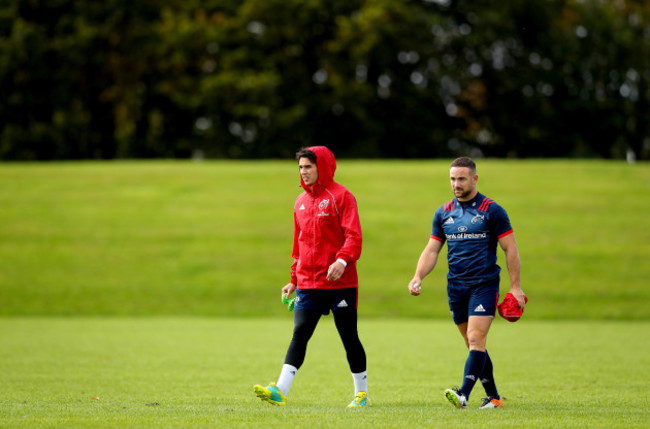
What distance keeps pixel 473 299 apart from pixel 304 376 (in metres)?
3.69

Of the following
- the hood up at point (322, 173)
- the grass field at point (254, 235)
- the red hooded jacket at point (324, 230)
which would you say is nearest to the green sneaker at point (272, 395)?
the red hooded jacket at point (324, 230)

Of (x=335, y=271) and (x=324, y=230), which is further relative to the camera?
(x=324, y=230)

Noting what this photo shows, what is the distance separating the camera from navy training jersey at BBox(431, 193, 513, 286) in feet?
22.4

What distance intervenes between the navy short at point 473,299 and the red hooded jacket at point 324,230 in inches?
33.9

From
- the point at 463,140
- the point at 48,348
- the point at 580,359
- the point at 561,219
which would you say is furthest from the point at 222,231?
the point at 463,140

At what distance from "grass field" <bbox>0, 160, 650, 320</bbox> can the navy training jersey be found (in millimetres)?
14724

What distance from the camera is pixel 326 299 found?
7066mm

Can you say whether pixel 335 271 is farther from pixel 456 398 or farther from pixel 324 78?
pixel 324 78

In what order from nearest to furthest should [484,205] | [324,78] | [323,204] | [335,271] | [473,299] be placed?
1. [335,271]
2. [473,299]
3. [484,205]
4. [323,204]
5. [324,78]

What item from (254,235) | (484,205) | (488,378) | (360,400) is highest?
(484,205)

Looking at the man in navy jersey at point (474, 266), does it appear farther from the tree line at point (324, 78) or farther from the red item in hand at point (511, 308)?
the tree line at point (324, 78)

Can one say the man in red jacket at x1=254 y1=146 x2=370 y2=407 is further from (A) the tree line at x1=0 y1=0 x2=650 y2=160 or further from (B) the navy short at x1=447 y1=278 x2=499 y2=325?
(A) the tree line at x1=0 y1=0 x2=650 y2=160

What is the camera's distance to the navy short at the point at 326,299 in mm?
6984

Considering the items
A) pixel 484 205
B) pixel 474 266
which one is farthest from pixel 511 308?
pixel 484 205
